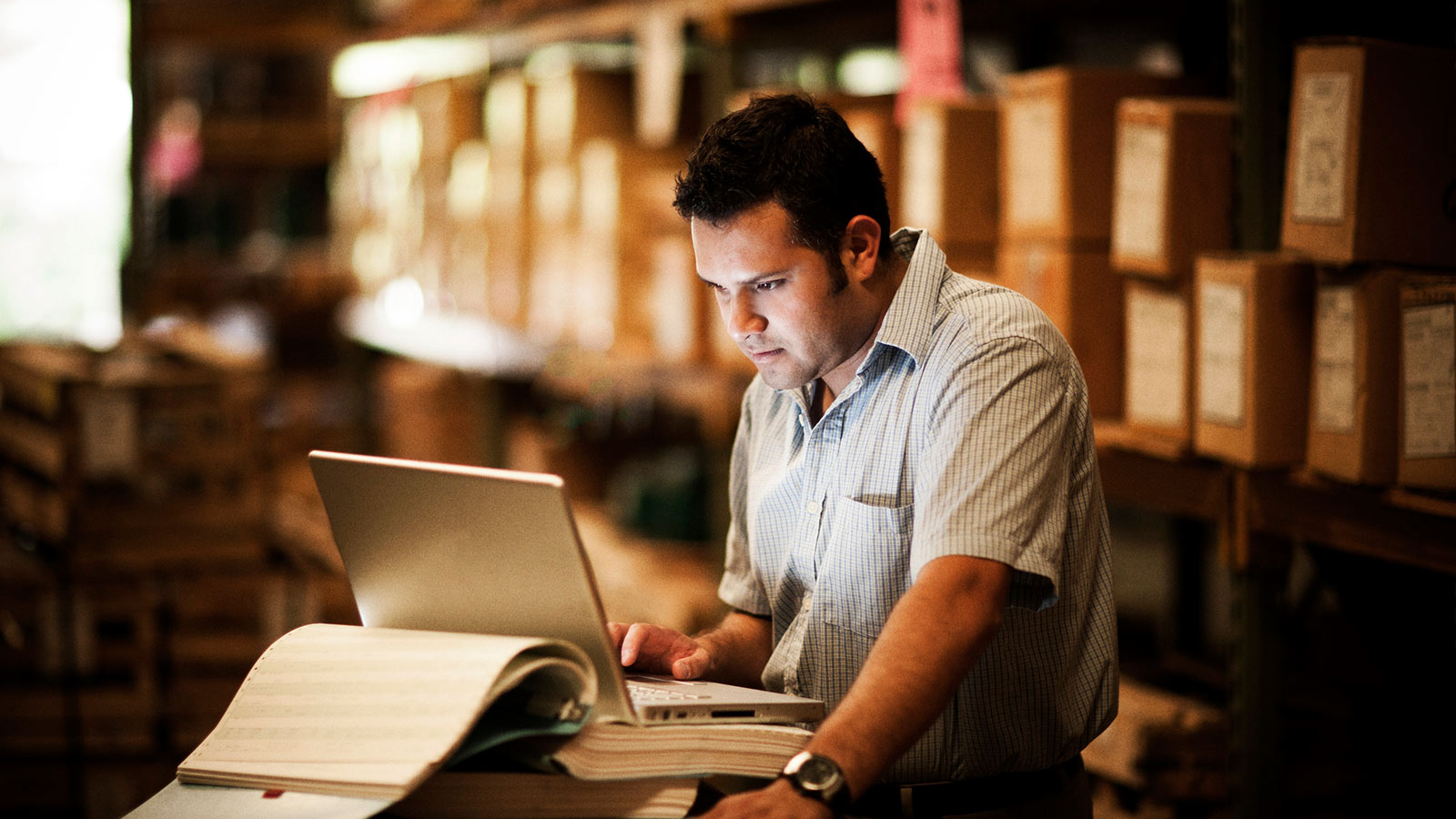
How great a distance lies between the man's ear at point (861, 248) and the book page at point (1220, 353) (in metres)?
0.74

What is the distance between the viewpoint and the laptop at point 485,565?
1.21 metres

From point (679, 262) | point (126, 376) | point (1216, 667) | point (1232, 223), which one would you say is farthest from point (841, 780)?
point (126, 376)

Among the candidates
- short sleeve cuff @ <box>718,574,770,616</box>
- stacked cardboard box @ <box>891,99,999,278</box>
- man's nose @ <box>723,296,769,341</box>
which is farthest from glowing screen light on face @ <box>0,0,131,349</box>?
man's nose @ <box>723,296,769,341</box>

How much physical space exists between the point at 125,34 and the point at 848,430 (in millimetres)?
3745

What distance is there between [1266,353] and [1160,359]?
0.86ft

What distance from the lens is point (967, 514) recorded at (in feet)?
4.39

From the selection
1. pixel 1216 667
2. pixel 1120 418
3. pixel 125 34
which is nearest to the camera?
pixel 1120 418

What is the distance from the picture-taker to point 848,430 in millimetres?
1587

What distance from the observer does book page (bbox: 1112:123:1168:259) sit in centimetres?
218

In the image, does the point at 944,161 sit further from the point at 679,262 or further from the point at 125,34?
the point at 125,34

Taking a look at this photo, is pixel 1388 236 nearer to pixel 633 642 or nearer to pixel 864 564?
pixel 864 564

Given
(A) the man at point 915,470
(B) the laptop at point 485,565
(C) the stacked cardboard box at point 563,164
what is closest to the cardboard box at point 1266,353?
(A) the man at point 915,470

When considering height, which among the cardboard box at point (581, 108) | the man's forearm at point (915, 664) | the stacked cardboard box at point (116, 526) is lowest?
the stacked cardboard box at point (116, 526)

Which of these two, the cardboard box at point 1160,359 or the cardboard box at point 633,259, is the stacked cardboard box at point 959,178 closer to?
the cardboard box at point 1160,359
